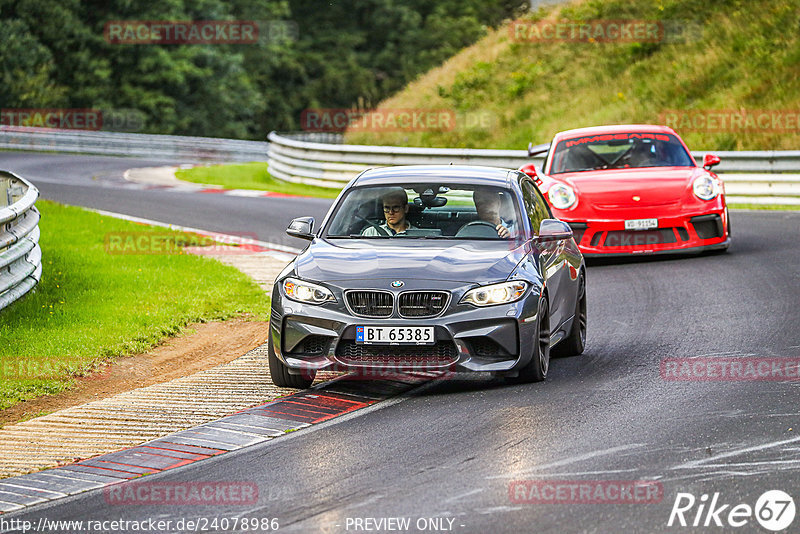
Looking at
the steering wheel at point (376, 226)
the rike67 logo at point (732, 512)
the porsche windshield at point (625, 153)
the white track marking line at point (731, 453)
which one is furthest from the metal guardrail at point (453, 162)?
the rike67 logo at point (732, 512)

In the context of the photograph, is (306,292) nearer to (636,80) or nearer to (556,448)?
(556,448)

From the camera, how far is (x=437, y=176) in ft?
31.6

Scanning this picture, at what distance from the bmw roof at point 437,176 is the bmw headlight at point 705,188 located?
5.33m

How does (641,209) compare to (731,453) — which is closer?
(731,453)

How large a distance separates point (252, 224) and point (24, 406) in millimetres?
11418

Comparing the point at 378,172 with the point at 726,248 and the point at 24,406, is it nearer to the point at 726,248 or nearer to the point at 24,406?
the point at 24,406

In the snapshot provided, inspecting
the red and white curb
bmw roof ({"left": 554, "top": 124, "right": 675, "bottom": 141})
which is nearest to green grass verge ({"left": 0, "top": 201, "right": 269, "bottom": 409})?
the red and white curb

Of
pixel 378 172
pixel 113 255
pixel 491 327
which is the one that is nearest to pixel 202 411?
pixel 491 327

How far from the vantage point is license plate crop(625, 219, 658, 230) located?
1447 cm

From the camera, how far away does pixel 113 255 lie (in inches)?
615

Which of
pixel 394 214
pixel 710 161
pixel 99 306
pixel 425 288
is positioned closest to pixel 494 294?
pixel 425 288

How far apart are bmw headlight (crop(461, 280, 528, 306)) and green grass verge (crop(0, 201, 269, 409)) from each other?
3013 millimetres

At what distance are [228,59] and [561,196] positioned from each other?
4656 centimetres

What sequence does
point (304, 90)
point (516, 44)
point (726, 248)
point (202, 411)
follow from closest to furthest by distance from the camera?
point (202, 411)
point (726, 248)
point (516, 44)
point (304, 90)
